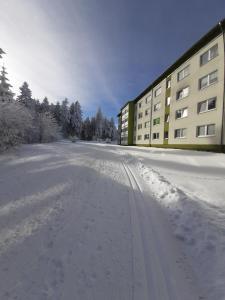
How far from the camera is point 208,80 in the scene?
18016 mm

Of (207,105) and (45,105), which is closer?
(207,105)

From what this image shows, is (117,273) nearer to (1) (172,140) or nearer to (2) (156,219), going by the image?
(2) (156,219)

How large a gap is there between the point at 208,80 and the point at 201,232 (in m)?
18.9

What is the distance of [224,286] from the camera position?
2373 millimetres

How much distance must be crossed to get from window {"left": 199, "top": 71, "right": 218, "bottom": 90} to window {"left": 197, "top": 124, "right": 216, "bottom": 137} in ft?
14.1

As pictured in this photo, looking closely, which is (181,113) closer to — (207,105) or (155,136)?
(207,105)

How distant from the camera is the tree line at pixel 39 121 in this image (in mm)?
16484

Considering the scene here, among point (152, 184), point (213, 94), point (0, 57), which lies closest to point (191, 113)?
point (213, 94)

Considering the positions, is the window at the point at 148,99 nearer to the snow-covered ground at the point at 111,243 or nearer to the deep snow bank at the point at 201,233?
the snow-covered ground at the point at 111,243

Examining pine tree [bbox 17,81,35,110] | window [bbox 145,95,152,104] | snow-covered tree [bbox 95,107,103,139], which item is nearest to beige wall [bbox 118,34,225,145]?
window [bbox 145,95,152,104]

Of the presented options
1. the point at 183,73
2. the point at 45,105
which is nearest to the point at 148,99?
the point at 183,73

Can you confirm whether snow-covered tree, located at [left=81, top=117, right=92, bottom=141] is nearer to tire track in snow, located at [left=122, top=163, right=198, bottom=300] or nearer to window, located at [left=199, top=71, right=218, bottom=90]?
window, located at [left=199, top=71, right=218, bottom=90]

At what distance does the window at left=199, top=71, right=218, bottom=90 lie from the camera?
17.2 m

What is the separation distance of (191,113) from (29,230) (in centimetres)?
2069
